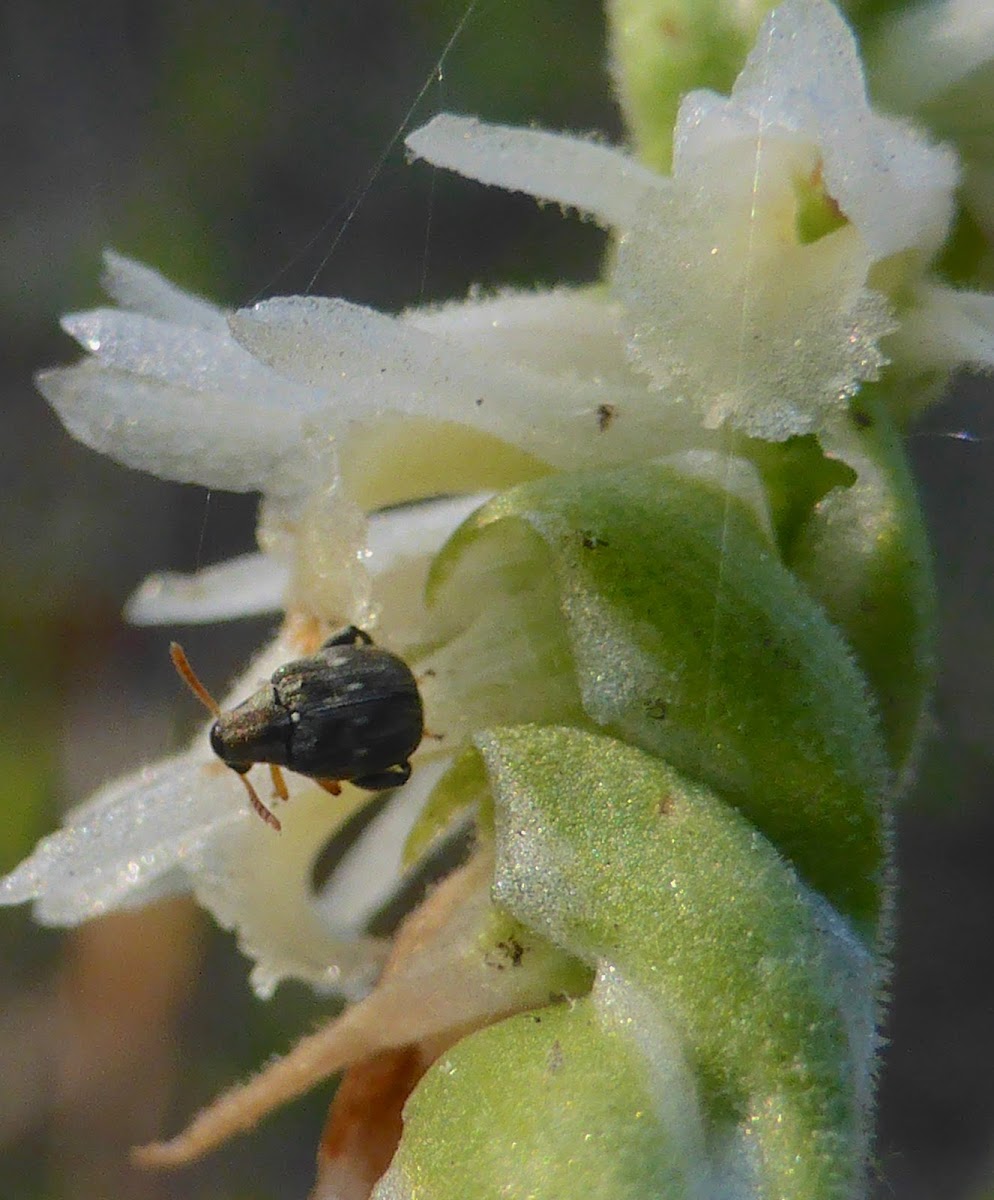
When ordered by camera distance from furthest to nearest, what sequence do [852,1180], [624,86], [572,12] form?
[572,12] → [624,86] → [852,1180]

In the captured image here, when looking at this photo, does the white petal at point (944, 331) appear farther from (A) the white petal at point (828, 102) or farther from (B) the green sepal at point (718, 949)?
(B) the green sepal at point (718, 949)

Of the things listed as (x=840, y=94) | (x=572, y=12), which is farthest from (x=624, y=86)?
(x=572, y=12)

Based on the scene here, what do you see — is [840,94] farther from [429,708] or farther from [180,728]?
[180,728]

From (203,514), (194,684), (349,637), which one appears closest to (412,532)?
(349,637)

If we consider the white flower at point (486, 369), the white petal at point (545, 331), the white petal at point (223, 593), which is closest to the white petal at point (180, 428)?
the white flower at point (486, 369)

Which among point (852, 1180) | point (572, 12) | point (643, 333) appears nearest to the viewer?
point (852, 1180)

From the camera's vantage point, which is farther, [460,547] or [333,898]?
[333,898]
